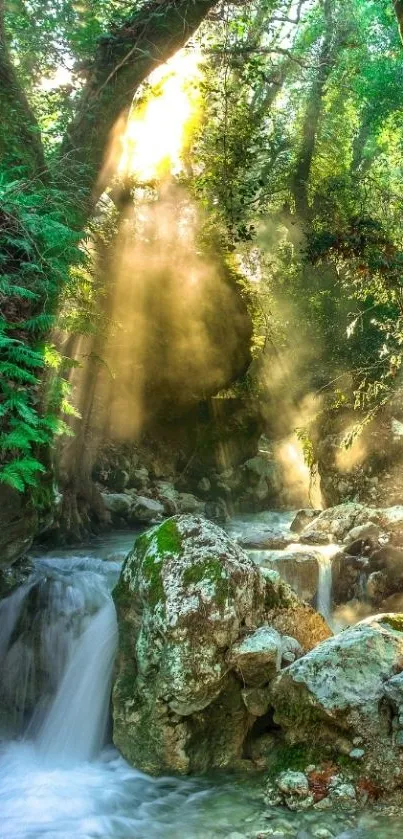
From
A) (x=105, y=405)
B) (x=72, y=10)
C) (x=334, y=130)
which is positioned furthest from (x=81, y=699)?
(x=334, y=130)

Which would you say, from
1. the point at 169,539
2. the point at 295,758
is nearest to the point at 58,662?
the point at 169,539

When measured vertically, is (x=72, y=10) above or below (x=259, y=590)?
above

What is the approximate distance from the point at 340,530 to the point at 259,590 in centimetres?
673

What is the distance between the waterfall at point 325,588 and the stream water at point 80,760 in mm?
3484

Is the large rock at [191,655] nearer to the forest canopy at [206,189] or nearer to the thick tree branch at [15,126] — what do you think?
the forest canopy at [206,189]

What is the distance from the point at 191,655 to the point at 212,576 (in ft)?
2.36

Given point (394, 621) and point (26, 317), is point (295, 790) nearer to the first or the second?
point (394, 621)

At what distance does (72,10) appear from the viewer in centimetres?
922

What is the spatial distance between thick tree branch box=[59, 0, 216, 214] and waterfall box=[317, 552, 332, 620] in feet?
22.3

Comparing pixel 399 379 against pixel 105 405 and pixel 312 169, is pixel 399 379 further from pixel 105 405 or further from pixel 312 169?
pixel 312 169

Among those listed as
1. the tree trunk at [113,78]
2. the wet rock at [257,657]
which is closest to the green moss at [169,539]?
the wet rock at [257,657]

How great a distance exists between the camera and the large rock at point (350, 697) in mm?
4504

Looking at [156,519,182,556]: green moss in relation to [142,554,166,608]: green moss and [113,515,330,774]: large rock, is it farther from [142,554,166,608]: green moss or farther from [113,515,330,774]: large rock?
[142,554,166,608]: green moss

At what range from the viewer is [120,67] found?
7.97m
